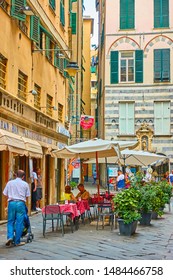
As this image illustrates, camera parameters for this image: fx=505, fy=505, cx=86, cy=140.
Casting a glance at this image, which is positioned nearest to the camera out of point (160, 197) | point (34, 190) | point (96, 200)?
point (96, 200)

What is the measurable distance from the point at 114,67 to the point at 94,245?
73.8ft

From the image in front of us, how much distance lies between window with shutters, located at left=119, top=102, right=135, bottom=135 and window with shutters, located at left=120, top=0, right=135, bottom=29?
16.2 ft

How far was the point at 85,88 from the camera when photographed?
47.6 metres

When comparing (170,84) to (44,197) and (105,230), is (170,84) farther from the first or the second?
(105,230)

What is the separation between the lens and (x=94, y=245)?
381 inches

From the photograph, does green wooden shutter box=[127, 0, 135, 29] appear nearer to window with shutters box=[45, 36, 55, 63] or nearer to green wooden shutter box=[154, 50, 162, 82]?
green wooden shutter box=[154, 50, 162, 82]

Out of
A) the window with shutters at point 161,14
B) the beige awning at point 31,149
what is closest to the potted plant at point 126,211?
the beige awning at point 31,149

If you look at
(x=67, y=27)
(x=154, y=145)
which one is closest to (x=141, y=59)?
(x=154, y=145)

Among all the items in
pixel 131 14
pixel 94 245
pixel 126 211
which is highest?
pixel 131 14

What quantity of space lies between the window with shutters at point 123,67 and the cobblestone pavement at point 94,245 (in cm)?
1907

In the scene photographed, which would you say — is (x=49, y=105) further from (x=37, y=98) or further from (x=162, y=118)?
(x=162, y=118)

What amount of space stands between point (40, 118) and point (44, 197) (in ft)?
10.3

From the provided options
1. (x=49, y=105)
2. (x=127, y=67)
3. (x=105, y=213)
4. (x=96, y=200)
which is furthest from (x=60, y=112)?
(x=105, y=213)

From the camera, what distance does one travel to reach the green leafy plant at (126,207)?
10945 mm
